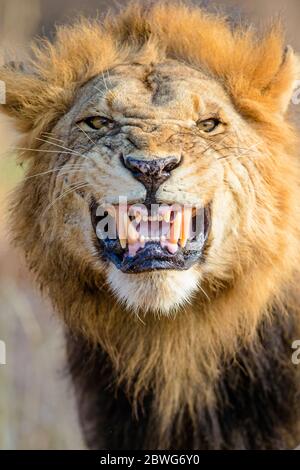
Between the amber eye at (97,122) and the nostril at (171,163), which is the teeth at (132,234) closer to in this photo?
the nostril at (171,163)

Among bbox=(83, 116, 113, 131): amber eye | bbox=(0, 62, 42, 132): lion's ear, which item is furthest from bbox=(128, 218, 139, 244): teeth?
bbox=(0, 62, 42, 132): lion's ear

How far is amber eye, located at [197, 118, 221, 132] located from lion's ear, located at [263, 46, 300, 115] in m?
0.34

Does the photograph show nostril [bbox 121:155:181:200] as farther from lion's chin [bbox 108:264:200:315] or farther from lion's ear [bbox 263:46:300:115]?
lion's ear [bbox 263:46:300:115]

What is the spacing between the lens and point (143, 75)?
13.9 ft

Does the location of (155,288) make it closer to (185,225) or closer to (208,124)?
(185,225)

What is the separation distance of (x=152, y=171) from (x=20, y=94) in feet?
3.35

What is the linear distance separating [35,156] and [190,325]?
3.13ft

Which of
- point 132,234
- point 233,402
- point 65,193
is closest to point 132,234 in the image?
point 132,234

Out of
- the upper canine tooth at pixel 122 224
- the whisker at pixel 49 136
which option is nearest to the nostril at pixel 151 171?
the upper canine tooth at pixel 122 224

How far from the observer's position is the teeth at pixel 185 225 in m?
3.88

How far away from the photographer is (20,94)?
4523mm

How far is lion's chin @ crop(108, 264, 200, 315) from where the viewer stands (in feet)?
12.8
